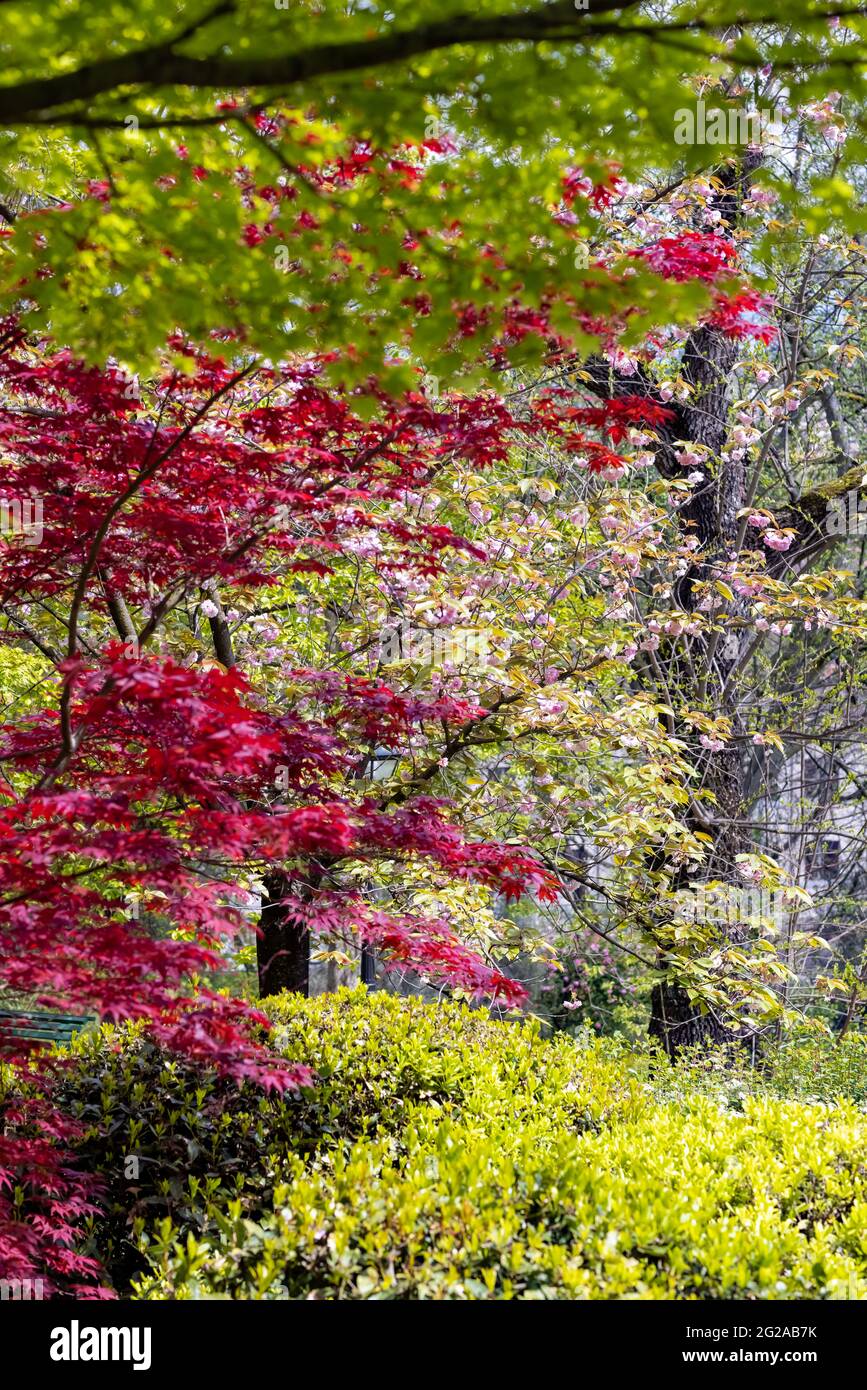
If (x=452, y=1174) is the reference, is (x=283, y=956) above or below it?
above

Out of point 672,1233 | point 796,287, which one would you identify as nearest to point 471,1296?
point 672,1233

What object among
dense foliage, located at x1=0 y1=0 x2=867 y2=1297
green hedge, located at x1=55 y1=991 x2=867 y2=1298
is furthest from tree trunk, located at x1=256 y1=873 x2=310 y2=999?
green hedge, located at x1=55 y1=991 x2=867 y2=1298

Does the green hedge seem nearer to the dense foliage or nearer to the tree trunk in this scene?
the dense foliage

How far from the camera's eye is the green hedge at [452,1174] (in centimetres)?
316

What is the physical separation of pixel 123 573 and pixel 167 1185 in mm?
2524

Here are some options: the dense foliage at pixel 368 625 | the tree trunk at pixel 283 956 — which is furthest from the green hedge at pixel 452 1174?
the tree trunk at pixel 283 956

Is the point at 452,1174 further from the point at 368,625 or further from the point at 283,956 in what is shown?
the point at 368,625

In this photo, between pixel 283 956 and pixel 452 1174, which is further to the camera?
pixel 283 956

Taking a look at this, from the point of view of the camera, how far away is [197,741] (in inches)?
125

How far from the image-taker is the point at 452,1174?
11.6 feet

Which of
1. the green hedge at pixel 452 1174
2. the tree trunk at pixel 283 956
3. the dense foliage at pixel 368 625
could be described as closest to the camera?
the dense foliage at pixel 368 625

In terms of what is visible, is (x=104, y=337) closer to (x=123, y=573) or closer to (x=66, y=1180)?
(x=123, y=573)

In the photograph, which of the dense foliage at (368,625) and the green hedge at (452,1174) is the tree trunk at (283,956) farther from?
the green hedge at (452,1174)

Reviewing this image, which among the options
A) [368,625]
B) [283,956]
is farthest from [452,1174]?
[368,625]
